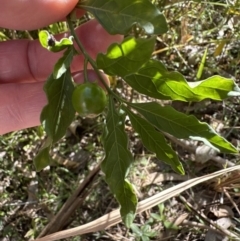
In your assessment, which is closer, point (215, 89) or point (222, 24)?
point (215, 89)

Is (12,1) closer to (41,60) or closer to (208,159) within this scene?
(41,60)

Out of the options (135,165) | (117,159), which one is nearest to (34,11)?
(117,159)

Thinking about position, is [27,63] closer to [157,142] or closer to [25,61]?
[25,61]

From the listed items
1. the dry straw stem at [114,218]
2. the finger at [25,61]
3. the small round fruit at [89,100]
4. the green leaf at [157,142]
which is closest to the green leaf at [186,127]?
the green leaf at [157,142]

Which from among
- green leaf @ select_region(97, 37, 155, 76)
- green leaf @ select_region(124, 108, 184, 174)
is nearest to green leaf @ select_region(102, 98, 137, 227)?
green leaf @ select_region(124, 108, 184, 174)

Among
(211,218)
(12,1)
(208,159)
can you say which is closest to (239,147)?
(208,159)

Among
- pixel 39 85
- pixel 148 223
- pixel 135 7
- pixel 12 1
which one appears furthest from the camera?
pixel 148 223

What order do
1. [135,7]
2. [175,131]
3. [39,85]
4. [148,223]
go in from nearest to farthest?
[135,7] → [175,131] → [39,85] → [148,223]

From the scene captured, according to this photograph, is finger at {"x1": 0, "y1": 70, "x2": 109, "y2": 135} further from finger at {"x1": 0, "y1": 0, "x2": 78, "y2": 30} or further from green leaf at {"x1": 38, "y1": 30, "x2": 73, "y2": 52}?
green leaf at {"x1": 38, "y1": 30, "x2": 73, "y2": 52}

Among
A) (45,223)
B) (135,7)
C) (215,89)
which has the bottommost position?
(45,223)
